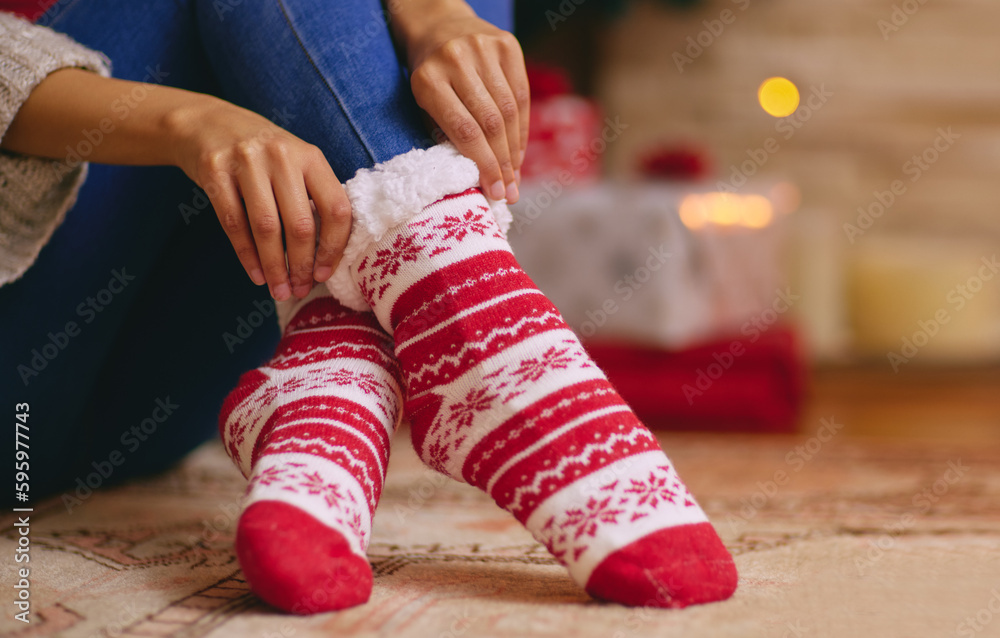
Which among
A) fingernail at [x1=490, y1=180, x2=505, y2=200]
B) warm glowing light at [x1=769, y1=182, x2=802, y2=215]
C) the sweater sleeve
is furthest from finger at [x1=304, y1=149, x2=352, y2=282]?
warm glowing light at [x1=769, y1=182, x2=802, y2=215]

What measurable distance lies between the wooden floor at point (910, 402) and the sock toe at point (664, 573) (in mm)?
1063

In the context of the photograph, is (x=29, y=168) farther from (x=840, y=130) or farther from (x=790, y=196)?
(x=840, y=130)

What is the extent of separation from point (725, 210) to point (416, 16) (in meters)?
1.15

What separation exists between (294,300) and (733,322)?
48.5 inches

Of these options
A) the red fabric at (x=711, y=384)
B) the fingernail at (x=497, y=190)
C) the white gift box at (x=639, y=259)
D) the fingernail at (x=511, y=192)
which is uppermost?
the fingernail at (x=497, y=190)

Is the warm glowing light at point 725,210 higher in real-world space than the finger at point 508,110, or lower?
lower

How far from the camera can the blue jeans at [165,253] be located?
1.82 feet

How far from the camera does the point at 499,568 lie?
0.55 meters

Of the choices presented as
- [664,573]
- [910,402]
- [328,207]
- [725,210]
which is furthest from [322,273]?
[910,402]

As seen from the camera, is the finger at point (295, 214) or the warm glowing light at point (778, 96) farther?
the warm glowing light at point (778, 96)

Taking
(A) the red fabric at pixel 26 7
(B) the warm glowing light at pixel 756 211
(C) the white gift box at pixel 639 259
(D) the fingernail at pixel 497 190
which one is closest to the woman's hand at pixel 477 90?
(D) the fingernail at pixel 497 190

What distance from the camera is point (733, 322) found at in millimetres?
1655

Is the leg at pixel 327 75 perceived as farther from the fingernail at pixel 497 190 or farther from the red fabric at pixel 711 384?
the red fabric at pixel 711 384

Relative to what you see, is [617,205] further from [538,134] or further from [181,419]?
[181,419]
